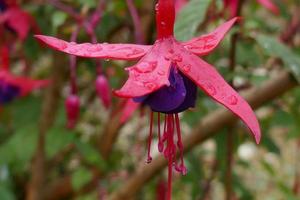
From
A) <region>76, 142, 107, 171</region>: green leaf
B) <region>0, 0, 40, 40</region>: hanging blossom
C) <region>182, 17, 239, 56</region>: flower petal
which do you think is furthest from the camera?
<region>76, 142, 107, 171</region>: green leaf

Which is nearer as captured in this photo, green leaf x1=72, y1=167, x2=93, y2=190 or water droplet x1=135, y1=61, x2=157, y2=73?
water droplet x1=135, y1=61, x2=157, y2=73

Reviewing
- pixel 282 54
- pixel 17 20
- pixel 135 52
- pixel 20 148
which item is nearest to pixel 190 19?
pixel 282 54

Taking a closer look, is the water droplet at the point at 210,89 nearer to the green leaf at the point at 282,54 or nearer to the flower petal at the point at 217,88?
the flower petal at the point at 217,88

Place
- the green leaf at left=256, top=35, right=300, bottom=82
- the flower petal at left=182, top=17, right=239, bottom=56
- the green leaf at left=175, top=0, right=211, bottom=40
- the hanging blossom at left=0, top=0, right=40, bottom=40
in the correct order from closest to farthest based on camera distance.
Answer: the flower petal at left=182, top=17, right=239, bottom=56 → the green leaf at left=175, top=0, right=211, bottom=40 → the green leaf at left=256, top=35, right=300, bottom=82 → the hanging blossom at left=0, top=0, right=40, bottom=40

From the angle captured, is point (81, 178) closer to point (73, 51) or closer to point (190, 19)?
point (190, 19)

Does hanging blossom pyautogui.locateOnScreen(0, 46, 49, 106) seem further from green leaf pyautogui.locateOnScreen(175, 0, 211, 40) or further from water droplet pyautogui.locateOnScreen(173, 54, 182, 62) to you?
water droplet pyautogui.locateOnScreen(173, 54, 182, 62)

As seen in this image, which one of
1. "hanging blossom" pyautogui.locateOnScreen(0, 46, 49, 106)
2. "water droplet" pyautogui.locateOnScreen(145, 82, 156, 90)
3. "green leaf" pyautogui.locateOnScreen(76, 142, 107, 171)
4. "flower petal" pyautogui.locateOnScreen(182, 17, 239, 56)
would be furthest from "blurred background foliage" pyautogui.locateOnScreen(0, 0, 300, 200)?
"water droplet" pyautogui.locateOnScreen(145, 82, 156, 90)

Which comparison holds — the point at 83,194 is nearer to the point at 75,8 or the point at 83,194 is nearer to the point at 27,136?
the point at 27,136
